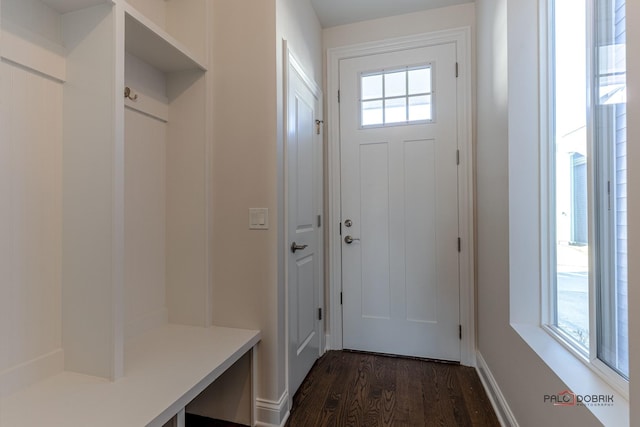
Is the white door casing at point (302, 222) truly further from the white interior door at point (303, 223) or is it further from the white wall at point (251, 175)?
the white wall at point (251, 175)

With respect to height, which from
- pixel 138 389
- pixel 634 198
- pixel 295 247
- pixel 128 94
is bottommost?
pixel 138 389

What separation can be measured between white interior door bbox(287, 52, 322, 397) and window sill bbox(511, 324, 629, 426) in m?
1.20

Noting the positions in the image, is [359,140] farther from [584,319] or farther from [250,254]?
[584,319]

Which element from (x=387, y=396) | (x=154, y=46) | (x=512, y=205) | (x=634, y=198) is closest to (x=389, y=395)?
(x=387, y=396)

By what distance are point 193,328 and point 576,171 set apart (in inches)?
77.2

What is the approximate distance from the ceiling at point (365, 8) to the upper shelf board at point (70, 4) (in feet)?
5.14

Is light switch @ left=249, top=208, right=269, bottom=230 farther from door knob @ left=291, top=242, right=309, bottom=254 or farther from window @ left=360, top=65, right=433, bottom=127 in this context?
window @ left=360, top=65, right=433, bottom=127

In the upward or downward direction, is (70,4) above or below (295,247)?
above

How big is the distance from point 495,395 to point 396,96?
2141mm

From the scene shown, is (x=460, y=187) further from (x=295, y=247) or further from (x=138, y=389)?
(x=138, y=389)

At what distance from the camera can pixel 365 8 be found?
2328 mm

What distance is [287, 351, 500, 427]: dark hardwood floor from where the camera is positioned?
5.43 feet

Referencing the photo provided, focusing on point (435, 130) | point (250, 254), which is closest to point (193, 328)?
point (250, 254)

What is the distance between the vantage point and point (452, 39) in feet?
7.57
